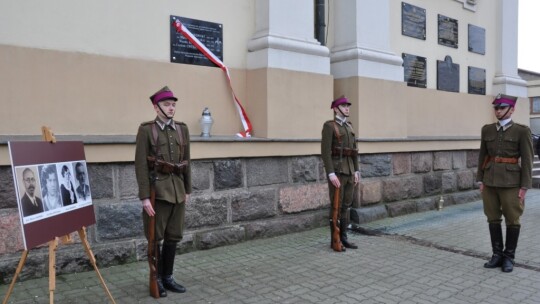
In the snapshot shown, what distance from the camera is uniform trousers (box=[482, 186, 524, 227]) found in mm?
5543

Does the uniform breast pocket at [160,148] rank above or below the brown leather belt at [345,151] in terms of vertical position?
above

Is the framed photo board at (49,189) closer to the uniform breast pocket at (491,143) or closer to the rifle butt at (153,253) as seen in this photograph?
the rifle butt at (153,253)

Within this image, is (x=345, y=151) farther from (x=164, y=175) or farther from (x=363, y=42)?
(x=363, y=42)

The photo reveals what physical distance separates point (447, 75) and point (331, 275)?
6.85m

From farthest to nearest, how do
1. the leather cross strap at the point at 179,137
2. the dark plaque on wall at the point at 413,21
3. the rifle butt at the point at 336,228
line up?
1. the dark plaque on wall at the point at 413,21
2. the rifle butt at the point at 336,228
3. the leather cross strap at the point at 179,137

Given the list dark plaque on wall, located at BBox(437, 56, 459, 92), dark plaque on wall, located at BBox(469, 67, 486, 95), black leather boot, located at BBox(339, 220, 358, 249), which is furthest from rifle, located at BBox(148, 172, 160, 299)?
dark plaque on wall, located at BBox(469, 67, 486, 95)

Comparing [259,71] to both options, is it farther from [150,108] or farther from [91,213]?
[91,213]

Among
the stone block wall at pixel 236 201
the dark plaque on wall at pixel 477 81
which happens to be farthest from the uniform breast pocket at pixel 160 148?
the dark plaque on wall at pixel 477 81

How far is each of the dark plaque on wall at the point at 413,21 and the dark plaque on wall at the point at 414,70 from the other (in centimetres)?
45

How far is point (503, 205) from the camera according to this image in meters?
5.64

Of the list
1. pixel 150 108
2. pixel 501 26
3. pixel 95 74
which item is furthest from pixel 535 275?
pixel 501 26

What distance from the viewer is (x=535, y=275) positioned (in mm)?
5293

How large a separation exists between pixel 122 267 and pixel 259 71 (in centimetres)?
326

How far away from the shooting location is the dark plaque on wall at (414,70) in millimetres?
9680
